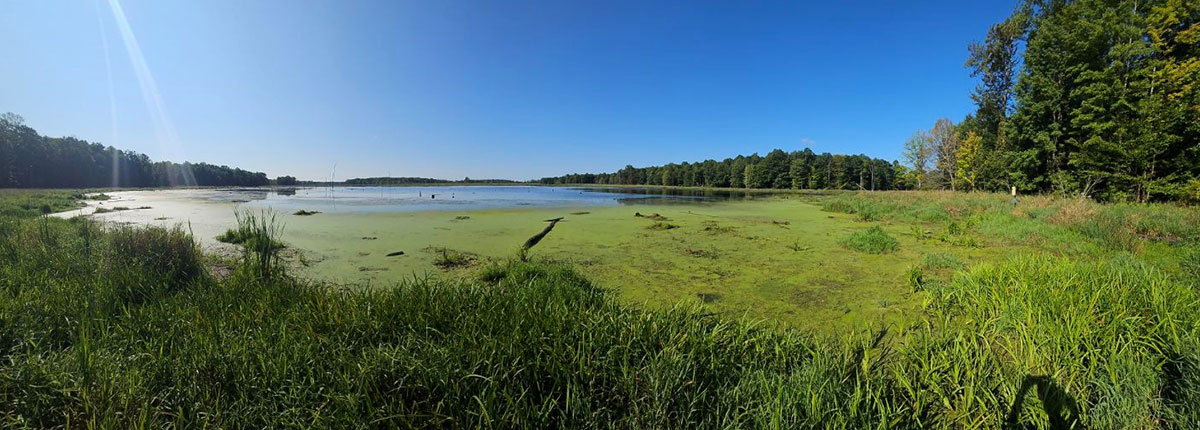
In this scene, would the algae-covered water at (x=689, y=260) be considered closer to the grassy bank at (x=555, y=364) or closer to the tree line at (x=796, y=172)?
the grassy bank at (x=555, y=364)

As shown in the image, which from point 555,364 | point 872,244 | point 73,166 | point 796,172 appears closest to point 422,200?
point 872,244

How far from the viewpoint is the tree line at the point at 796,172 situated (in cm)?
6303

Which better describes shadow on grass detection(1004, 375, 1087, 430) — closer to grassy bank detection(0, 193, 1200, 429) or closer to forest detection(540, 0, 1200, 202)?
grassy bank detection(0, 193, 1200, 429)

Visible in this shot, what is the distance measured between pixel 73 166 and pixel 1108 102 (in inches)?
3555

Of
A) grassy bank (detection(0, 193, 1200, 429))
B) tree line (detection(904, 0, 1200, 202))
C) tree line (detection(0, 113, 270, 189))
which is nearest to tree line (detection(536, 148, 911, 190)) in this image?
tree line (detection(904, 0, 1200, 202))

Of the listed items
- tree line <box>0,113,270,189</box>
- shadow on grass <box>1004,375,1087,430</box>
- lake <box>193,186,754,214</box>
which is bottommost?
shadow on grass <box>1004,375,1087,430</box>

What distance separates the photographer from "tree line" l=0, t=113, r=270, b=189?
37500mm

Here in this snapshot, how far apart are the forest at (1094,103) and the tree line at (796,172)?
3182 cm

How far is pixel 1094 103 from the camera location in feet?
47.3

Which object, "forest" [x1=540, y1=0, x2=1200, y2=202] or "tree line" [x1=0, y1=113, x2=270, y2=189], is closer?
"forest" [x1=540, y1=0, x2=1200, y2=202]

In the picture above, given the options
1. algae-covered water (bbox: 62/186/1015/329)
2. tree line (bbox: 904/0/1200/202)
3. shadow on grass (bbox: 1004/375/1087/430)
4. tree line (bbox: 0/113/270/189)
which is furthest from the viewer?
tree line (bbox: 0/113/270/189)

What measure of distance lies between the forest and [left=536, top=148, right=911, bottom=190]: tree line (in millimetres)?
31821

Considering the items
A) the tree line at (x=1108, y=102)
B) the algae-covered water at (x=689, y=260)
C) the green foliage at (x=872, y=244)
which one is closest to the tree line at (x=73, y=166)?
the algae-covered water at (x=689, y=260)

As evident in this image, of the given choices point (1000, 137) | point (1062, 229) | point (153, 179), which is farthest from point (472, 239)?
point (153, 179)
